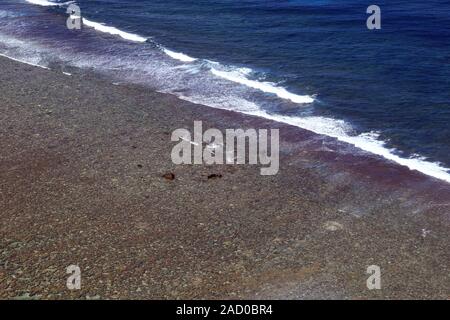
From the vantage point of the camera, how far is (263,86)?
115ft

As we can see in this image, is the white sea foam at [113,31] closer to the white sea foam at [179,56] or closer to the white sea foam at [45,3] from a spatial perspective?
the white sea foam at [179,56]

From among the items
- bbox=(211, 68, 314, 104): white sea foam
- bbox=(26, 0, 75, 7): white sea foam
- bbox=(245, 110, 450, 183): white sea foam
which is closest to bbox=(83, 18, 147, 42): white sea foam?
bbox=(26, 0, 75, 7): white sea foam

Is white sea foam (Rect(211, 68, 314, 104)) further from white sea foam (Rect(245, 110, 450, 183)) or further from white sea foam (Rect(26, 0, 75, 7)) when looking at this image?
white sea foam (Rect(26, 0, 75, 7))

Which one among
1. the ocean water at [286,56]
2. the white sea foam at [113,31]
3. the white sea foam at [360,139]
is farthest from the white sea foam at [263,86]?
the white sea foam at [113,31]

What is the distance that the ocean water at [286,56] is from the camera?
3055cm

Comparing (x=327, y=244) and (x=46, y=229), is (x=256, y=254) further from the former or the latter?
(x=46, y=229)

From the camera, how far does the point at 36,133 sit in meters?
27.3

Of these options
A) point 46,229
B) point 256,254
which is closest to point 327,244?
Result: point 256,254

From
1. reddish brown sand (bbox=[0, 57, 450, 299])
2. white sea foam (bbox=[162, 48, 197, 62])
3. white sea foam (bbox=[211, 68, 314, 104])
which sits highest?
white sea foam (bbox=[162, 48, 197, 62])

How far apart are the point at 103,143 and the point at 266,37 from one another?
1861cm

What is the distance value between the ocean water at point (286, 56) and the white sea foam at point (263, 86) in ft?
0.20

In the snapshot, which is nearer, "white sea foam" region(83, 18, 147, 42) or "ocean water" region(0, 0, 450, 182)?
"ocean water" region(0, 0, 450, 182)

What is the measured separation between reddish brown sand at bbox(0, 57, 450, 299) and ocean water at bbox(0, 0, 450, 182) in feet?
9.54

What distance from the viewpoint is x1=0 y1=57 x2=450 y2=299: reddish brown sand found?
18.5 meters
